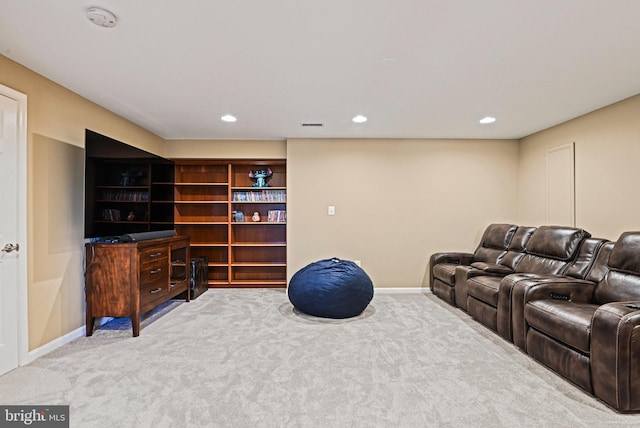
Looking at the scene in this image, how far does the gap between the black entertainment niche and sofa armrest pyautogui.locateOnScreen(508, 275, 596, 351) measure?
3837mm

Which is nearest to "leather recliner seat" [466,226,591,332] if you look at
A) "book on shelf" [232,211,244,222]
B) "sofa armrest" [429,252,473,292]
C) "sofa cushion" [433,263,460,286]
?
"sofa cushion" [433,263,460,286]

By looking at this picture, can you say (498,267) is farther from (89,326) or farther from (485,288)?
(89,326)

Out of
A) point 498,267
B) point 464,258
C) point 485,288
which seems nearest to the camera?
point 485,288

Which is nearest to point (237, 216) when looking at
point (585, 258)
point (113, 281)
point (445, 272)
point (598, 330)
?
point (113, 281)

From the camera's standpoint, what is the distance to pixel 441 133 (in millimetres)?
4863

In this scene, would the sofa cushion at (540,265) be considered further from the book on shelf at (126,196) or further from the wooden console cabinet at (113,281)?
the book on shelf at (126,196)

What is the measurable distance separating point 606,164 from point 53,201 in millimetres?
5547

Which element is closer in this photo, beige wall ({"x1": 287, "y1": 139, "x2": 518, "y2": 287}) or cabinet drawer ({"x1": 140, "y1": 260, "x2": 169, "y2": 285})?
cabinet drawer ({"x1": 140, "y1": 260, "x2": 169, "y2": 285})

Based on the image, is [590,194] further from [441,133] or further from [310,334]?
[310,334]

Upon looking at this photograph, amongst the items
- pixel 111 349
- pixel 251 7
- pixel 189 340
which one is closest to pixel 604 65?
pixel 251 7

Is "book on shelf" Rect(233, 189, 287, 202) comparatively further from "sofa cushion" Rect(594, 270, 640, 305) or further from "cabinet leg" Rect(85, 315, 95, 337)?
"sofa cushion" Rect(594, 270, 640, 305)

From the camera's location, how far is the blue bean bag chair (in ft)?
12.0

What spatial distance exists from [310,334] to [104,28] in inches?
114

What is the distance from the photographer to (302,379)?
2.37 meters
